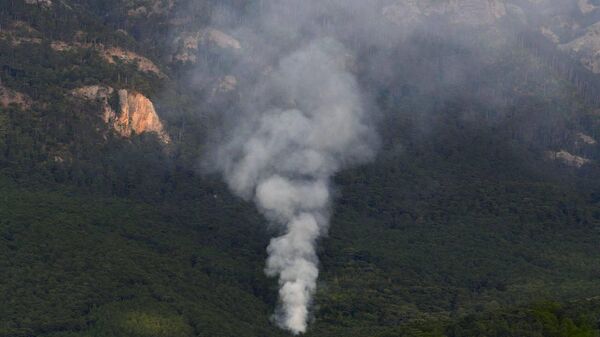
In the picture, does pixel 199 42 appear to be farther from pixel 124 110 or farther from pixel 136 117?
pixel 124 110

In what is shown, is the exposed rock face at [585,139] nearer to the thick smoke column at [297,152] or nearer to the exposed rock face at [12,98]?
the thick smoke column at [297,152]

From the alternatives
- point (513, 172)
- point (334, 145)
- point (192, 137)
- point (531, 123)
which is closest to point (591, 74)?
point (531, 123)

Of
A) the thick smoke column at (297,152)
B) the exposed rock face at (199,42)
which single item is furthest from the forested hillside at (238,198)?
the thick smoke column at (297,152)

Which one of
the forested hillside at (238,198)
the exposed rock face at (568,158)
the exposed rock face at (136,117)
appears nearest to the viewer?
the forested hillside at (238,198)

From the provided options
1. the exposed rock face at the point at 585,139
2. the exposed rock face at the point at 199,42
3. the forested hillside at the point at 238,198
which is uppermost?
the exposed rock face at the point at 199,42

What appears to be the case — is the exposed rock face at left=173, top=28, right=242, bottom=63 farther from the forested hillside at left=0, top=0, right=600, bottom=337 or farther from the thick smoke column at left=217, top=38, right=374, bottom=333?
the thick smoke column at left=217, top=38, right=374, bottom=333

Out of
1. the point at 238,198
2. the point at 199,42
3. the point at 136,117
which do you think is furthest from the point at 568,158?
the point at 199,42
